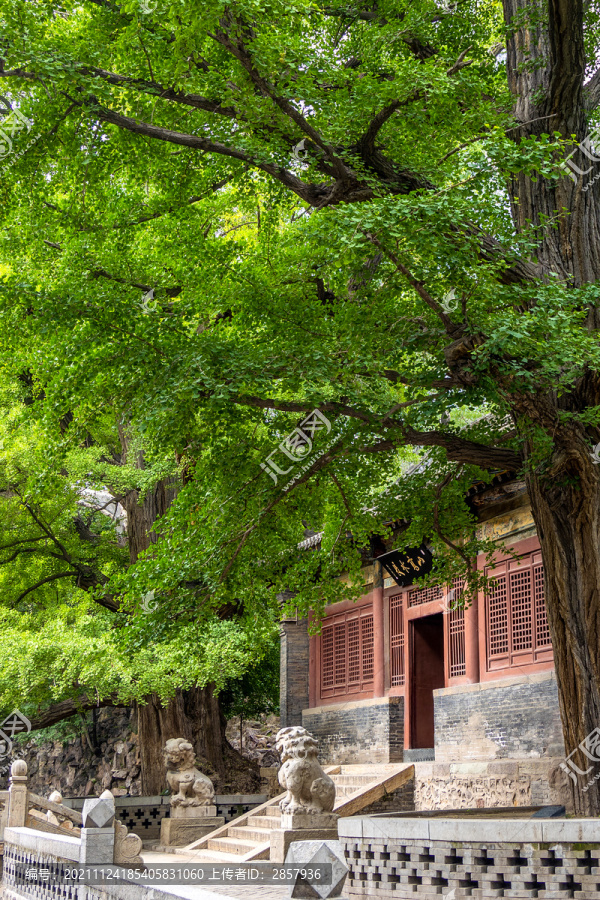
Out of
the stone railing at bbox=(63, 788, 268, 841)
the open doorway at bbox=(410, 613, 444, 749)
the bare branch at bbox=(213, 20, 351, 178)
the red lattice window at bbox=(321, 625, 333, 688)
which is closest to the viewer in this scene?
the bare branch at bbox=(213, 20, 351, 178)

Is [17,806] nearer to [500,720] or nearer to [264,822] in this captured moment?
[264,822]

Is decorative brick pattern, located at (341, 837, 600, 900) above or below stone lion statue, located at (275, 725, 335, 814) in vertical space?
below

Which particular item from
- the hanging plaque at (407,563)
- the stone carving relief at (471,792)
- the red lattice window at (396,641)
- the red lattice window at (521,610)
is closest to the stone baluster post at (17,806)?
the stone carving relief at (471,792)

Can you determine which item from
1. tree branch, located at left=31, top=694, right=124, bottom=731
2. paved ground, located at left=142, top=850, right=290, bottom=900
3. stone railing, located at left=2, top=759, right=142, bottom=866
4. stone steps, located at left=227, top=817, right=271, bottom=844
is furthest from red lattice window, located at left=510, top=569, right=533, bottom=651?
tree branch, located at left=31, top=694, right=124, bottom=731

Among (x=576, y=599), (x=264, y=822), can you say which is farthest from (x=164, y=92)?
(x=264, y=822)

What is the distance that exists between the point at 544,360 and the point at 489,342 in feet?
1.44

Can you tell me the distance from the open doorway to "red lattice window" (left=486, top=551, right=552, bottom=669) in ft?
7.45

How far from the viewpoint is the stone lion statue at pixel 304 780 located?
9.31 metres

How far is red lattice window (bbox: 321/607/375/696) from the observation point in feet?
51.2

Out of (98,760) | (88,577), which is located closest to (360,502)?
(88,577)

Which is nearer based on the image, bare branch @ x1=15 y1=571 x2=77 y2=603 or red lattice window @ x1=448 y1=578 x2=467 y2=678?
red lattice window @ x1=448 y1=578 x2=467 y2=678

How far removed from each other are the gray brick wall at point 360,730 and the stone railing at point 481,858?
22.5 ft

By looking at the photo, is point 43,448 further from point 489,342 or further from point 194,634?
point 489,342

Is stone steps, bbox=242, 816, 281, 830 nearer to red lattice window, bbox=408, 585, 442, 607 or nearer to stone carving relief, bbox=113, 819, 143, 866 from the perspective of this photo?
red lattice window, bbox=408, 585, 442, 607
